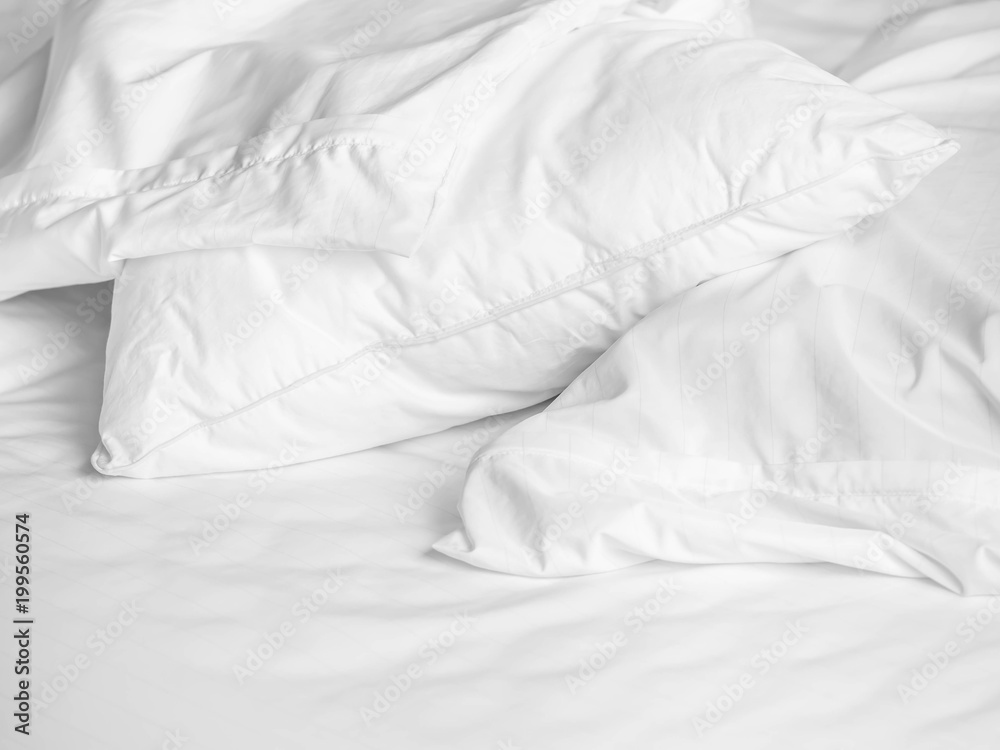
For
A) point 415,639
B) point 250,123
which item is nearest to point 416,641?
point 415,639

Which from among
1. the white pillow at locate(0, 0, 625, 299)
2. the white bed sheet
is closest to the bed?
the white bed sheet

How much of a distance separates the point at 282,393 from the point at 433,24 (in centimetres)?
42

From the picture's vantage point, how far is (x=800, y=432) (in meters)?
0.80

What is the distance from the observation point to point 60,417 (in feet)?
3.44

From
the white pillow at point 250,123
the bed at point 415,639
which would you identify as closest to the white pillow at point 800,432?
the bed at point 415,639

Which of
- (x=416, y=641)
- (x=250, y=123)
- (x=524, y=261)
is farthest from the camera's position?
(x=250, y=123)

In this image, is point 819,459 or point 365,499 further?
point 365,499

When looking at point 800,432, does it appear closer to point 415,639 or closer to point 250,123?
point 415,639

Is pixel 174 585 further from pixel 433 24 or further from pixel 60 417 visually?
pixel 433 24

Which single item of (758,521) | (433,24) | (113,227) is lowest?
(758,521)

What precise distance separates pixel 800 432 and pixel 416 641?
35cm

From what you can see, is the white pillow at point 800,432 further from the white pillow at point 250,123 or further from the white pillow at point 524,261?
the white pillow at point 250,123

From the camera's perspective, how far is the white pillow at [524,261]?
828 millimetres

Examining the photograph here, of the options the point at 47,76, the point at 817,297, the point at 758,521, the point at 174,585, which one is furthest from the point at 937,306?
the point at 47,76
